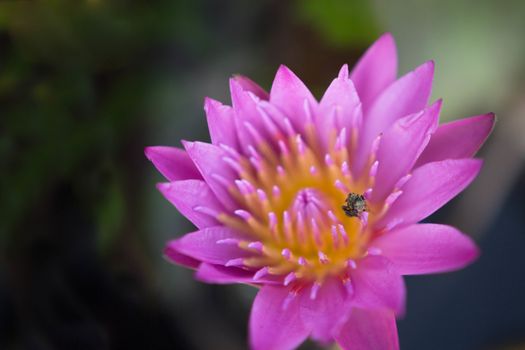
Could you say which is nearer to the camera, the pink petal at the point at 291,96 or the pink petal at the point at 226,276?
the pink petal at the point at 226,276

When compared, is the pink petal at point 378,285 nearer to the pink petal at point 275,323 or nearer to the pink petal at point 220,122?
the pink petal at point 275,323

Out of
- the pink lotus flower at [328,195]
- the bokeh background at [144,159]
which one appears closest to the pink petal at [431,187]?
the pink lotus flower at [328,195]

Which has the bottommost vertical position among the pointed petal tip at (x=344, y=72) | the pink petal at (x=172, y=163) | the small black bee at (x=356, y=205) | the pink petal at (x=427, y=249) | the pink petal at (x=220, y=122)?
the pink petal at (x=427, y=249)

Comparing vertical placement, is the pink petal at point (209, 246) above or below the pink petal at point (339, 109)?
below

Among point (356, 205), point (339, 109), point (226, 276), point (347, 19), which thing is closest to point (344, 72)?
point (339, 109)

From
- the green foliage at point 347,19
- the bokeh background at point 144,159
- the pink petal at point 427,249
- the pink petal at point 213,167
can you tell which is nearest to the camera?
the pink petal at point 427,249

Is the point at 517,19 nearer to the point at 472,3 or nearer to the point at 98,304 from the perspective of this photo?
the point at 472,3
